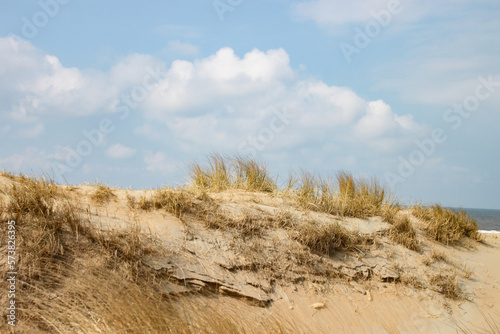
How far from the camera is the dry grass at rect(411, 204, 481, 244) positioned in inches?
365

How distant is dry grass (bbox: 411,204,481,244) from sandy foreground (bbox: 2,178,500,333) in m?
1.07

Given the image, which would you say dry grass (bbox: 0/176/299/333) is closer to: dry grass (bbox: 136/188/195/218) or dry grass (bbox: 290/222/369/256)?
dry grass (bbox: 136/188/195/218)

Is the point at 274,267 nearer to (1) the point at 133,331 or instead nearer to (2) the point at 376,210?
(1) the point at 133,331

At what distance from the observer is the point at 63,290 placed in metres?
4.79

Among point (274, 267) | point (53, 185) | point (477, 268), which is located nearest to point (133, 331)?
Result: point (274, 267)

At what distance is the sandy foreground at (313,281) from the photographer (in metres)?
5.85

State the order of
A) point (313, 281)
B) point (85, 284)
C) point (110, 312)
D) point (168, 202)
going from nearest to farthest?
point (110, 312), point (85, 284), point (313, 281), point (168, 202)

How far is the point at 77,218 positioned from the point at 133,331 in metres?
2.29

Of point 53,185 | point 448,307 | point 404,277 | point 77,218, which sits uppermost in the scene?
point 53,185

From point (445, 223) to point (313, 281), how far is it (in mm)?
4572

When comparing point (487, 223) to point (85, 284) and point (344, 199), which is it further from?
point (85, 284)

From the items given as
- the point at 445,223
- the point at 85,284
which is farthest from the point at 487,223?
the point at 85,284

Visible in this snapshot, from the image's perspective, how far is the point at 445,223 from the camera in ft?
31.2

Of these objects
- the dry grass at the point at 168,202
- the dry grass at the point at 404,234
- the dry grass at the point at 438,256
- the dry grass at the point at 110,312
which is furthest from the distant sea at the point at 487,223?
the dry grass at the point at 110,312
